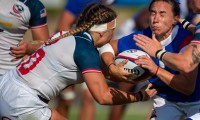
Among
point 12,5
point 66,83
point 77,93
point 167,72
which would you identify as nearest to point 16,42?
point 12,5

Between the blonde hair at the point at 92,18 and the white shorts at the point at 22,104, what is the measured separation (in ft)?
1.56

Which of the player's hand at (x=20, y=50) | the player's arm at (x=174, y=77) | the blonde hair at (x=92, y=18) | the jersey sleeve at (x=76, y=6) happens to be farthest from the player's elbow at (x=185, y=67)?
the jersey sleeve at (x=76, y=6)

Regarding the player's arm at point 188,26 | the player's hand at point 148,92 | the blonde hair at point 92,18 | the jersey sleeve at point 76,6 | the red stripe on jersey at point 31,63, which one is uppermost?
the blonde hair at point 92,18

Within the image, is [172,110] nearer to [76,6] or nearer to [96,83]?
[96,83]

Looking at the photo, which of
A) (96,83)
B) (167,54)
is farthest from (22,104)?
(167,54)

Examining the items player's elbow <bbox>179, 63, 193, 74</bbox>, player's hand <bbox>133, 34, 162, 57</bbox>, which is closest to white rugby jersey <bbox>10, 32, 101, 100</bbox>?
player's hand <bbox>133, 34, 162, 57</bbox>

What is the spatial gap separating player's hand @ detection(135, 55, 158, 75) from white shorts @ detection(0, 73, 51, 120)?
2.86 feet

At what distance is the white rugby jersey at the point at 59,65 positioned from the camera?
6289 mm

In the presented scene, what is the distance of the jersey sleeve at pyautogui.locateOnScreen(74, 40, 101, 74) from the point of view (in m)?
6.25

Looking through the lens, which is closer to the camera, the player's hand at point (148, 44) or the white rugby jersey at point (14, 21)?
the player's hand at point (148, 44)

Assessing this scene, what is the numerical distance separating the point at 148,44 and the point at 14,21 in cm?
162

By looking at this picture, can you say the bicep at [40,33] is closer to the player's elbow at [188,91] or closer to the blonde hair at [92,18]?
the blonde hair at [92,18]

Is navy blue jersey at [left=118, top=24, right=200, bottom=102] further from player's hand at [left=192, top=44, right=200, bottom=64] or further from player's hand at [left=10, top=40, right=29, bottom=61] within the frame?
player's hand at [left=10, top=40, right=29, bottom=61]

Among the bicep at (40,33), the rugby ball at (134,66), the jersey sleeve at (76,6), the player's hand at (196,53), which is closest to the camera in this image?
the player's hand at (196,53)
